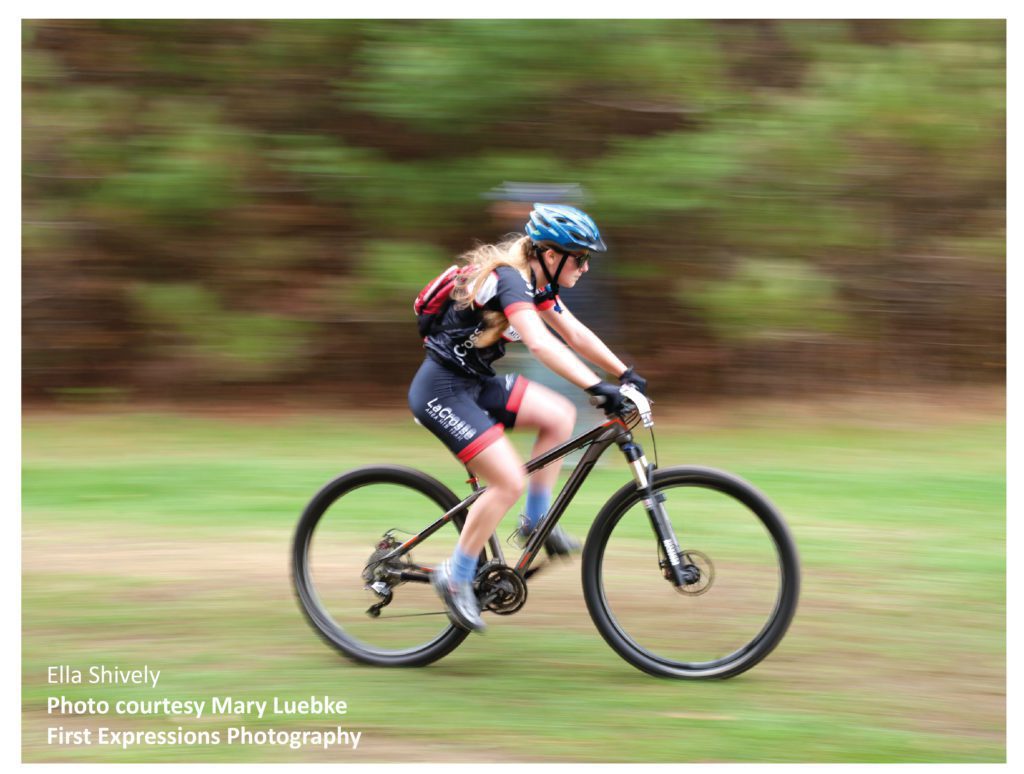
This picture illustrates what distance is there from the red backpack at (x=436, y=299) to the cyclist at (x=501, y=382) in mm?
23

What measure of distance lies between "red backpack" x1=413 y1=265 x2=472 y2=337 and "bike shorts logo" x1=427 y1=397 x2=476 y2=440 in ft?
1.06

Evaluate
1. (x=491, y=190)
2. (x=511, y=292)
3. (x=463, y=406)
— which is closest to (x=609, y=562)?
(x=463, y=406)

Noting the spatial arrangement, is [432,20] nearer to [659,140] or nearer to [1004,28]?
[659,140]

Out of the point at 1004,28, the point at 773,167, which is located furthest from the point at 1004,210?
the point at 773,167

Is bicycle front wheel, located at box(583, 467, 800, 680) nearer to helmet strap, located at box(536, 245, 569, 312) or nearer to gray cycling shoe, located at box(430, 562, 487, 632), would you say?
gray cycling shoe, located at box(430, 562, 487, 632)

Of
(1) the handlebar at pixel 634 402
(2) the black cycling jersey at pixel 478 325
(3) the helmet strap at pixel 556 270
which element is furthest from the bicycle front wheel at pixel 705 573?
(3) the helmet strap at pixel 556 270

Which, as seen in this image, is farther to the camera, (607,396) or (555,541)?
(555,541)

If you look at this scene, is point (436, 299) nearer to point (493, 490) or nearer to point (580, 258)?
point (580, 258)

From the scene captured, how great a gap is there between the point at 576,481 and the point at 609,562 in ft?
1.70

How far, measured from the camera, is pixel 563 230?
188 inches

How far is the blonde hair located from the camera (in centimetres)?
479

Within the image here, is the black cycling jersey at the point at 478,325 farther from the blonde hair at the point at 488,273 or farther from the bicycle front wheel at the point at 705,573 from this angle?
the bicycle front wheel at the point at 705,573

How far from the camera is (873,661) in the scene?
502 centimetres

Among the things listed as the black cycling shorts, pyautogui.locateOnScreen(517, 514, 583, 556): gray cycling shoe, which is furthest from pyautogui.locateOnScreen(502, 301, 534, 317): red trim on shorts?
pyautogui.locateOnScreen(517, 514, 583, 556): gray cycling shoe
